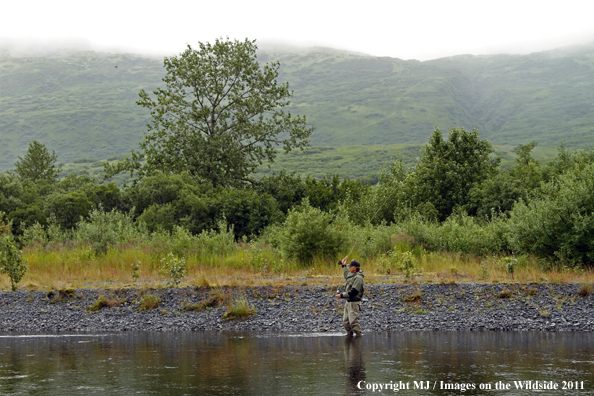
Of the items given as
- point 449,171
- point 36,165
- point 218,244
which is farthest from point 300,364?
point 36,165

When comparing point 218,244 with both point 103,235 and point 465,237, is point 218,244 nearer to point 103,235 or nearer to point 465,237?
point 103,235

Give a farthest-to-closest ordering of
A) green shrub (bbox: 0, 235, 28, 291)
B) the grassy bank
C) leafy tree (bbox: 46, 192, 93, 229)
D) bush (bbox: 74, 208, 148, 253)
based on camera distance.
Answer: leafy tree (bbox: 46, 192, 93, 229), bush (bbox: 74, 208, 148, 253), green shrub (bbox: 0, 235, 28, 291), the grassy bank

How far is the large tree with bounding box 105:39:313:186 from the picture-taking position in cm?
4603

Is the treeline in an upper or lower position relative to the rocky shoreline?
upper

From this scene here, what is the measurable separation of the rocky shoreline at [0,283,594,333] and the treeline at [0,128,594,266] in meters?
5.38

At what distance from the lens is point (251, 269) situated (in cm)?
2442

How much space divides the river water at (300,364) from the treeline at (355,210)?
361 inches

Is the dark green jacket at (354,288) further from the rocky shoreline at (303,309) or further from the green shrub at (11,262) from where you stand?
the green shrub at (11,262)

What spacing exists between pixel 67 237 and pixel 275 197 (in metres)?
18.8

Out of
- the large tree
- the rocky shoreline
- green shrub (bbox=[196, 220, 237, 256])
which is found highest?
the large tree

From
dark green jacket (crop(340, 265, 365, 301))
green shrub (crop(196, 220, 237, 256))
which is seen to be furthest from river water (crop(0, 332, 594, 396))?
green shrub (crop(196, 220, 237, 256))

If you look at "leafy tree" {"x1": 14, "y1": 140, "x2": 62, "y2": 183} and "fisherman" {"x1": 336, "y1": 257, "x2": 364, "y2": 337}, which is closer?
"fisherman" {"x1": 336, "y1": 257, "x2": 364, "y2": 337}

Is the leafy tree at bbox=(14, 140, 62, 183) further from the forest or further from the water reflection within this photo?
the water reflection

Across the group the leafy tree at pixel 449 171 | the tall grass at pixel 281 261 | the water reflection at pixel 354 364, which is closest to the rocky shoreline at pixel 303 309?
the tall grass at pixel 281 261
